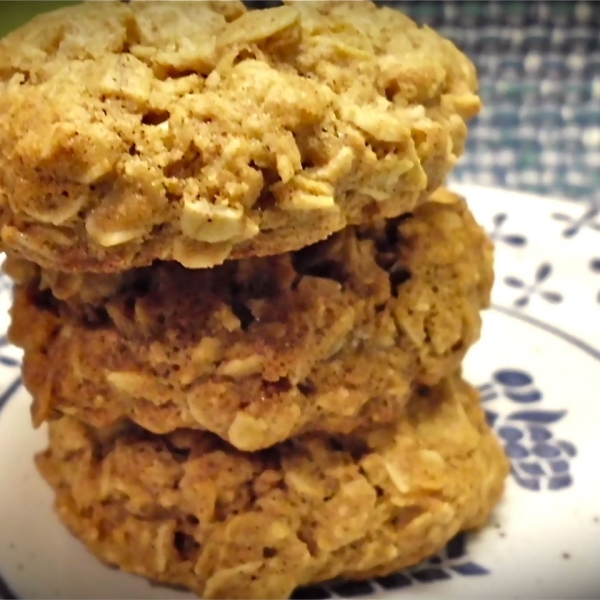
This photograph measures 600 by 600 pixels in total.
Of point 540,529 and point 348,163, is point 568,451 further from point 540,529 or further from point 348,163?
point 348,163

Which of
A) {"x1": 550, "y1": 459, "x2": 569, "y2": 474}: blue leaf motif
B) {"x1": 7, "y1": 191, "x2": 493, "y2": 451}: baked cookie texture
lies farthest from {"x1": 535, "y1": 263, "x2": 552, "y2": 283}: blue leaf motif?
{"x1": 7, "y1": 191, "x2": 493, "y2": 451}: baked cookie texture

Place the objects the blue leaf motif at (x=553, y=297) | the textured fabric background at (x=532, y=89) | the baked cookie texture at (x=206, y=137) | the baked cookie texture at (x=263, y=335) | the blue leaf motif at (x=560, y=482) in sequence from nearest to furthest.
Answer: the baked cookie texture at (x=206, y=137) < the baked cookie texture at (x=263, y=335) < the blue leaf motif at (x=560, y=482) < the blue leaf motif at (x=553, y=297) < the textured fabric background at (x=532, y=89)

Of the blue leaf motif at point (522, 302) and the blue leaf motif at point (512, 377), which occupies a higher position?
the blue leaf motif at point (512, 377)

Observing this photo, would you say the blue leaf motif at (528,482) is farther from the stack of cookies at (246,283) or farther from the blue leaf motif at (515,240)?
the blue leaf motif at (515,240)

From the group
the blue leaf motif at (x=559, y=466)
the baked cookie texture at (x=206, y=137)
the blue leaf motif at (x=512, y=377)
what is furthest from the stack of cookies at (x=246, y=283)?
Answer: the blue leaf motif at (x=512, y=377)

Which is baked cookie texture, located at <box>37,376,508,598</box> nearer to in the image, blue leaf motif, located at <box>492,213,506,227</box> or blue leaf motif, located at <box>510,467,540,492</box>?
blue leaf motif, located at <box>510,467,540,492</box>

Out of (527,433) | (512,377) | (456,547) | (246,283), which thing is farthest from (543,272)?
(246,283)

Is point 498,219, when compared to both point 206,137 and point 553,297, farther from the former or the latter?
point 206,137
